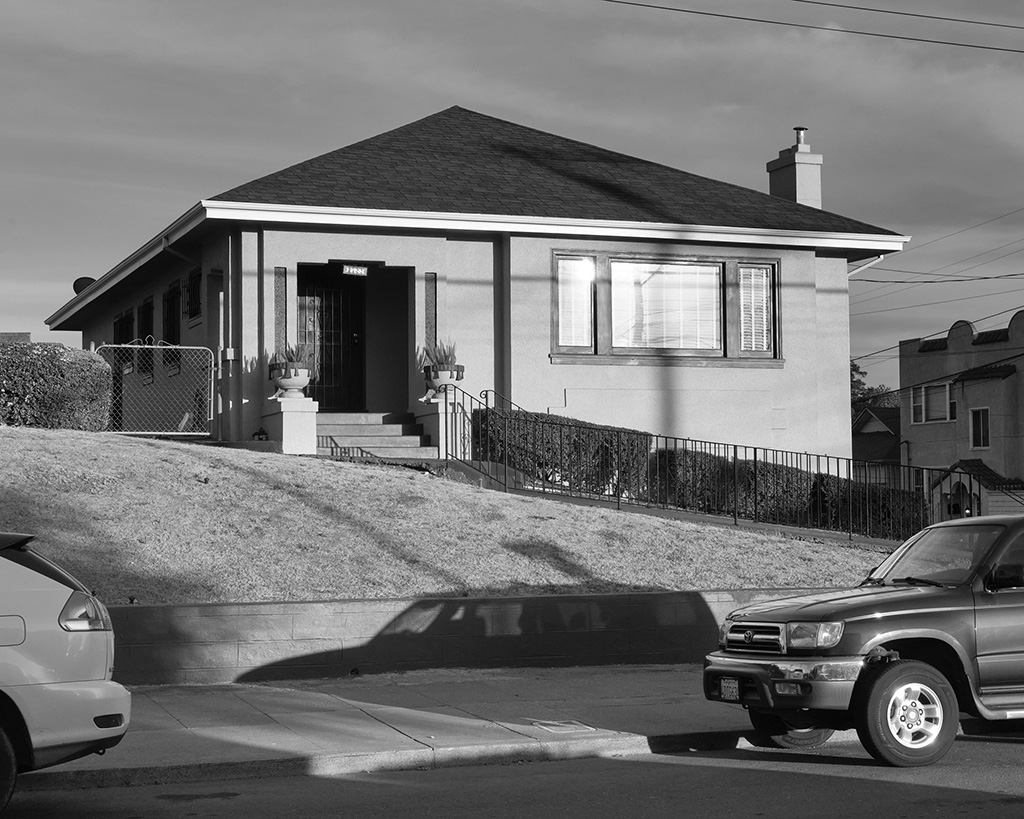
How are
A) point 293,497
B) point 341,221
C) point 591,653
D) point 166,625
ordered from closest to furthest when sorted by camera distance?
point 166,625 → point 591,653 → point 293,497 → point 341,221

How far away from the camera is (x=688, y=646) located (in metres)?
12.9

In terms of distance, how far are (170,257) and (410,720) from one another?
1514 cm

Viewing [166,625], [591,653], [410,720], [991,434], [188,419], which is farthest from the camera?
[991,434]

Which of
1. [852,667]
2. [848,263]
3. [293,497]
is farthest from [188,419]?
[852,667]

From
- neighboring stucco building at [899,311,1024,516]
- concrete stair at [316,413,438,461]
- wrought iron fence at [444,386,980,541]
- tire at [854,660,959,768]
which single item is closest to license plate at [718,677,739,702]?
tire at [854,660,959,768]

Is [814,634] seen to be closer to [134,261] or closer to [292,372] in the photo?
[292,372]

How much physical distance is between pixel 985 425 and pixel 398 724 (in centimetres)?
4243

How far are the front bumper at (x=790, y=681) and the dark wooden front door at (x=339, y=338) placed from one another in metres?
13.6

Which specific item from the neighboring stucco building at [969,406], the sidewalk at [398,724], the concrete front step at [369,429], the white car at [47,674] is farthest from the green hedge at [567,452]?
the neighboring stucco building at [969,406]

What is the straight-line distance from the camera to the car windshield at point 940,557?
29.0 feet

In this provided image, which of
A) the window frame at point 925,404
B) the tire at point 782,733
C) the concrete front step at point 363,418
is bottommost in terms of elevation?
the tire at point 782,733

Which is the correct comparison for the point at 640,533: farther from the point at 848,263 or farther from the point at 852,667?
the point at 848,263

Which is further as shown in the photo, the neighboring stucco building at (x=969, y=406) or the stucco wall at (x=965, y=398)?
the stucco wall at (x=965, y=398)

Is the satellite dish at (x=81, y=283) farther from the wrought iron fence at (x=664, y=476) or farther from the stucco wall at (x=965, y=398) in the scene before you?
the stucco wall at (x=965, y=398)
